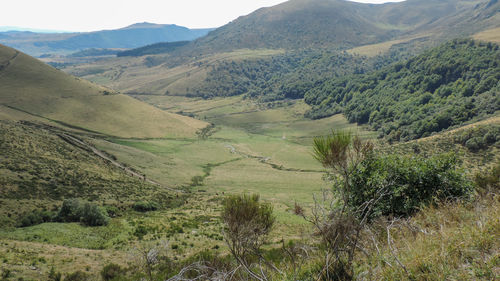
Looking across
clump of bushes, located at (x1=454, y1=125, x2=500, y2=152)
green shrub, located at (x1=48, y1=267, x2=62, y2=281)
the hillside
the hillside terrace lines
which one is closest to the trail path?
the hillside

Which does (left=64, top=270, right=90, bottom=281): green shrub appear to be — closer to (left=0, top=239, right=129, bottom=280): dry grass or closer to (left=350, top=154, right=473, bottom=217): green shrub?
(left=0, top=239, right=129, bottom=280): dry grass

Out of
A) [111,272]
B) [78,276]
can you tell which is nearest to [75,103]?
[78,276]

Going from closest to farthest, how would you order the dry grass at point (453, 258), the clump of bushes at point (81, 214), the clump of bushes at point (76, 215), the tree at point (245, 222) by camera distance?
the dry grass at point (453, 258) < the tree at point (245, 222) < the clump of bushes at point (76, 215) < the clump of bushes at point (81, 214)

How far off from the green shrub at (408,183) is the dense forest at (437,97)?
11307cm

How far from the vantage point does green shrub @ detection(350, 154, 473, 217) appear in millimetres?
13305

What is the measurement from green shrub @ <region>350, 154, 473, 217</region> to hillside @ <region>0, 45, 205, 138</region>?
4335 inches

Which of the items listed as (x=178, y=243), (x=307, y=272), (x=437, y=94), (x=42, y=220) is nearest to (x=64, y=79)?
(x=42, y=220)

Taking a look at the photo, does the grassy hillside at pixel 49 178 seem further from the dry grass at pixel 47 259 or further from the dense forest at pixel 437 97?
the dense forest at pixel 437 97

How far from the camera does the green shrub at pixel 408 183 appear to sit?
43.7 ft

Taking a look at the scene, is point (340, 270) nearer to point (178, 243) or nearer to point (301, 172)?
point (178, 243)

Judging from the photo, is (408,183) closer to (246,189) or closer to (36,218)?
(36,218)

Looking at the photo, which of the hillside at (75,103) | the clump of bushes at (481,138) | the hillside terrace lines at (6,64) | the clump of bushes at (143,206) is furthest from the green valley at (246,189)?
the hillside terrace lines at (6,64)

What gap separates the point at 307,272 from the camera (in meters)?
6.43

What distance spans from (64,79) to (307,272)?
558 feet
